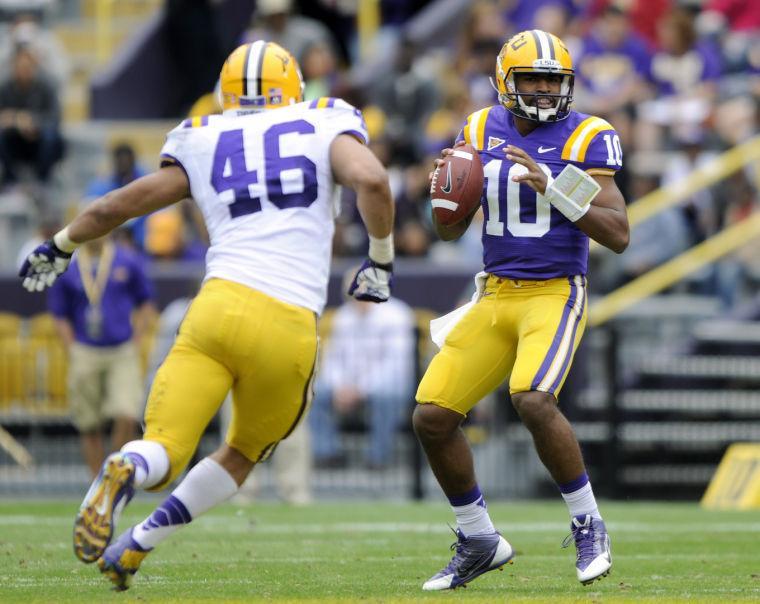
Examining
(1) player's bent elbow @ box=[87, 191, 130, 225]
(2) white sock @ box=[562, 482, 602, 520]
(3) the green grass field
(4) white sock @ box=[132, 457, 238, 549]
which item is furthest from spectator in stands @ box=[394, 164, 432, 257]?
(4) white sock @ box=[132, 457, 238, 549]

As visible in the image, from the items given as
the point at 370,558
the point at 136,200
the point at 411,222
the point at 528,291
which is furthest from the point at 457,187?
the point at 411,222

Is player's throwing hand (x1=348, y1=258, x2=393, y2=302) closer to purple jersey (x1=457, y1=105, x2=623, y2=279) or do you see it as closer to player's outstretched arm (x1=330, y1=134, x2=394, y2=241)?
player's outstretched arm (x1=330, y1=134, x2=394, y2=241)

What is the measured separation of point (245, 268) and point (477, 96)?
10489 millimetres

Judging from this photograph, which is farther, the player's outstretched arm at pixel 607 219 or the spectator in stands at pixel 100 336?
the spectator in stands at pixel 100 336

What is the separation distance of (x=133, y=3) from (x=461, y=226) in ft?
44.6

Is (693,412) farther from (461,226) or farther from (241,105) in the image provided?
(241,105)

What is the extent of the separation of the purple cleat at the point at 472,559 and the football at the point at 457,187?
1293mm

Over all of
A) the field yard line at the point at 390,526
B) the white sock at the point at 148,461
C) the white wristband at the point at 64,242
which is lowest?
the field yard line at the point at 390,526

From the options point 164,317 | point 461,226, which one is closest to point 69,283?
point 164,317

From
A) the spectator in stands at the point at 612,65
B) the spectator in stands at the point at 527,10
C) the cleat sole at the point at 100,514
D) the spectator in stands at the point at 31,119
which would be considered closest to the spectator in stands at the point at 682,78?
the spectator in stands at the point at 612,65

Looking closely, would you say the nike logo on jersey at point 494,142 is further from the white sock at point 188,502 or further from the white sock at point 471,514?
the white sock at point 188,502

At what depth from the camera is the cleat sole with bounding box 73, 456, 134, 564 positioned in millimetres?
5566

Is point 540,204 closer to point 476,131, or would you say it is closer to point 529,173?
point 529,173

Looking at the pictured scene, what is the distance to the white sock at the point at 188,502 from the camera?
594 cm
